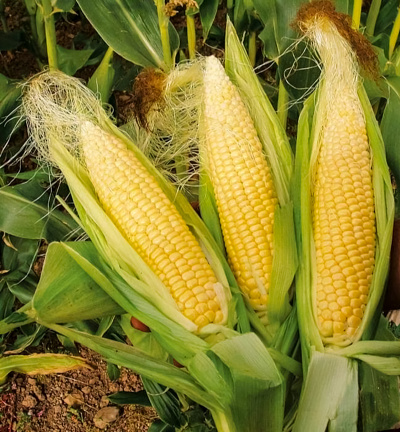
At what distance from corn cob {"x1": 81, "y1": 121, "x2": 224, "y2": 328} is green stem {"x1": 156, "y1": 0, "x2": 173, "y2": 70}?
400 mm

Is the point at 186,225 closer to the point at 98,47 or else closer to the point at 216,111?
the point at 216,111

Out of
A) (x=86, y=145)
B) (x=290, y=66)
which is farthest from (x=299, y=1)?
(x=86, y=145)

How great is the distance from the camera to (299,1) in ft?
4.61

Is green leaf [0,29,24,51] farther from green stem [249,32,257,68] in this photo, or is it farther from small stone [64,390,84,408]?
small stone [64,390,84,408]

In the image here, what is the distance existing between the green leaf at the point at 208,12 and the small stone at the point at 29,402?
1.28 m

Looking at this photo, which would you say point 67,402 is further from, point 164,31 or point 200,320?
point 164,31

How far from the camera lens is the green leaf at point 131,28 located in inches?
59.7

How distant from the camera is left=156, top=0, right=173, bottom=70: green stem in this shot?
4.44 ft

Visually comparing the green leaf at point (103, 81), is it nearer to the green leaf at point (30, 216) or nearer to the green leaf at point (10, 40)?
the green leaf at point (30, 216)

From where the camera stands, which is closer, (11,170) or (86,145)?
(86,145)

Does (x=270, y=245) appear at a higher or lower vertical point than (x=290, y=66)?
lower

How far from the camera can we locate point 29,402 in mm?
1739

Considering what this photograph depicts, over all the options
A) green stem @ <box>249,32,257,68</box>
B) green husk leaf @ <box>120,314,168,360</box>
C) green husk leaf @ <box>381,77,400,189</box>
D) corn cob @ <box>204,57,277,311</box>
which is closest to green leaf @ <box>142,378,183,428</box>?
green husk leaf @ <box>120,314,168,360</box>

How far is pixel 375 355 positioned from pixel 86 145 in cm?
71
